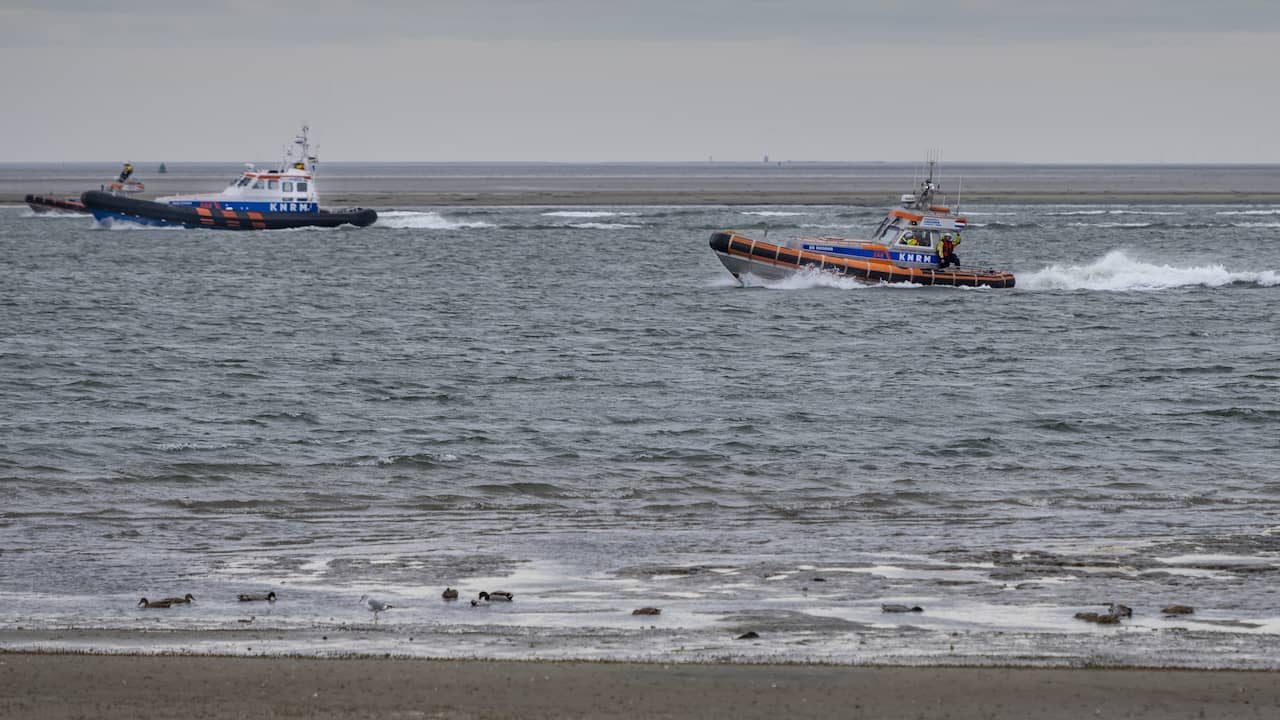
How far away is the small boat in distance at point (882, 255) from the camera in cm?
4025

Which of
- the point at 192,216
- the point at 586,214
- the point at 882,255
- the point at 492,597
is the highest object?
the point at 882,255

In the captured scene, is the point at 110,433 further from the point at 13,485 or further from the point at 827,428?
the point at 827,428

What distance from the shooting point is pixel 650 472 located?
17906mm

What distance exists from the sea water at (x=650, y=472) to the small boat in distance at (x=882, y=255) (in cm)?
62

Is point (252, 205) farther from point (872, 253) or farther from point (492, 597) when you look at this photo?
point (492, 597)

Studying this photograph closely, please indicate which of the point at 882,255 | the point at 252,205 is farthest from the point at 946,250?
the point at 252,205

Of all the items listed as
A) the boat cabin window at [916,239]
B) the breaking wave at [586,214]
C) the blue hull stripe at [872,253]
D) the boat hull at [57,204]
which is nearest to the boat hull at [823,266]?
the blue hull stripe at [872,253]

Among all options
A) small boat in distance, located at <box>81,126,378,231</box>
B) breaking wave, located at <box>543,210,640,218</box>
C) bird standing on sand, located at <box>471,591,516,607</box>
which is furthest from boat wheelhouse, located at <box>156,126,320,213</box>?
bird standing on sand, located at <box>471,591,516,607</box>

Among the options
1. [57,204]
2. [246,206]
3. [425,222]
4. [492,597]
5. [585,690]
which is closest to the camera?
[585,690]

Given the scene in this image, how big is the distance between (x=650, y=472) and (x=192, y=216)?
52280mm

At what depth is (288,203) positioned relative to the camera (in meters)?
66.5

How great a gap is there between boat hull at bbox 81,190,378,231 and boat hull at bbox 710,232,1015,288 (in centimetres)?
3016

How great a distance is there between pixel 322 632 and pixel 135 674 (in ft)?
5.09

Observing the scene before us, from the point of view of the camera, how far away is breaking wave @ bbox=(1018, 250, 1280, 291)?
147 feet
